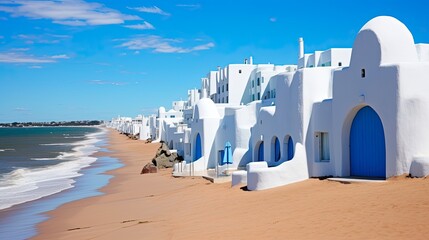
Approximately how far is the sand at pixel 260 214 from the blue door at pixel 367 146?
1.24 meters

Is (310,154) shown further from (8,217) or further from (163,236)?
(8,217)

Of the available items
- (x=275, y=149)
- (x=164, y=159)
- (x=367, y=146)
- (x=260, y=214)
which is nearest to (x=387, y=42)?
(x=367, y=146)

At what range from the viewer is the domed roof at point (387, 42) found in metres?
15.0

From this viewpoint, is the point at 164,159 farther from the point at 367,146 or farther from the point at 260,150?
the point at 367,146

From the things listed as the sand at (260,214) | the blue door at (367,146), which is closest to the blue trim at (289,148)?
the sand at (260,214)

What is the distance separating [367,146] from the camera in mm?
16172

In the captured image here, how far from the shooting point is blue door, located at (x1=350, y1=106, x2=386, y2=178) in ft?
51.0

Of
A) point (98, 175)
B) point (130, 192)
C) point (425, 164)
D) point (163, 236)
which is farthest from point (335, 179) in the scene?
point (98, 175)

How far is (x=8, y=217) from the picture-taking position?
1919 centimetres

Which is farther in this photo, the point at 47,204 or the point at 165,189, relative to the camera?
the point at 165,189

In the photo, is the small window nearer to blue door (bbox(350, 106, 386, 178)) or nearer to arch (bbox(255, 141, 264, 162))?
blue door (bbox(350, 106, 386, 178))

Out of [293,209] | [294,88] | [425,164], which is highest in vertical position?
[294,88]

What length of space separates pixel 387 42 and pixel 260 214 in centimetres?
677

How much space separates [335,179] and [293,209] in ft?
12.7
